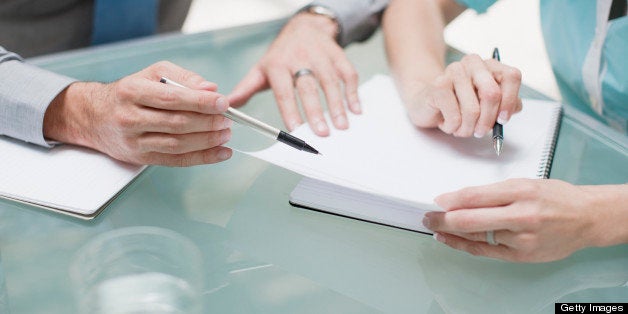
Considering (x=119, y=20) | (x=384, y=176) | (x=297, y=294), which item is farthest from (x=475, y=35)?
(x=297, y=294)

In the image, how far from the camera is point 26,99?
978mm

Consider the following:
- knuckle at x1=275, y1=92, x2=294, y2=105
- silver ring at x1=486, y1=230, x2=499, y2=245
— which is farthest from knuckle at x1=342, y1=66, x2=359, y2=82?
silver ring at x1=486, y1=230, x2=499, y2=245

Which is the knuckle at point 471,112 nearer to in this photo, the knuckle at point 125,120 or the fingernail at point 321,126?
the fingernail at point 321,126

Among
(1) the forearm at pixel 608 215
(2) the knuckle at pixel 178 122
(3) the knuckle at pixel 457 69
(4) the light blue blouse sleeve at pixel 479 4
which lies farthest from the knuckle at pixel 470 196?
(4) the light blue blouse sleeve at pixel 479 4

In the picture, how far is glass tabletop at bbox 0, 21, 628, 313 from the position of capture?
78cm

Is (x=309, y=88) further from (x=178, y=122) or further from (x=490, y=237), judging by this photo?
(x=490, y=237)

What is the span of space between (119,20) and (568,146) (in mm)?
1033

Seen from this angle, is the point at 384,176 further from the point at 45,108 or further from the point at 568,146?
the point at 45,108

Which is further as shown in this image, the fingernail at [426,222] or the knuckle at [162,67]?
the knuckle at [162,67]

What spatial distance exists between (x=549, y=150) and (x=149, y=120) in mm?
590

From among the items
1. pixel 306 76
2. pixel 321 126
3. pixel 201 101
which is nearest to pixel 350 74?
pixel 306 76

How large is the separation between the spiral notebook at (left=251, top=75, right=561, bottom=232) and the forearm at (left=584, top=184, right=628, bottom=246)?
0.08 meters

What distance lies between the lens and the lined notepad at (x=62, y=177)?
0.89 metres

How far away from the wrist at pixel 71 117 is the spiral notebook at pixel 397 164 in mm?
284
